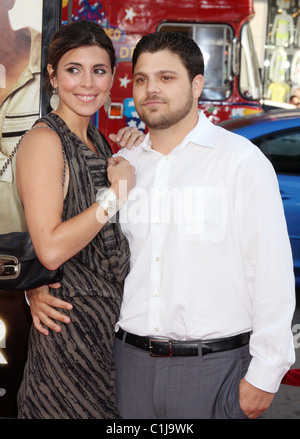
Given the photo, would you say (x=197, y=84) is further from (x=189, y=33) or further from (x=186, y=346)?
(x=189, y=33)

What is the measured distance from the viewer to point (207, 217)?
2119mm

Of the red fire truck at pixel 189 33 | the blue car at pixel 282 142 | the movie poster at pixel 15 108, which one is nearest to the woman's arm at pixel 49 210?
the movie poster at pixel 15 108

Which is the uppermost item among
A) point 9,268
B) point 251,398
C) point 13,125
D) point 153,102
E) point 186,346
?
point 153,102

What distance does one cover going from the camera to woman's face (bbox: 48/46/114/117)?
2354 mm

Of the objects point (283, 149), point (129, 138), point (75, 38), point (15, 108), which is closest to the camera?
point (75, 38)

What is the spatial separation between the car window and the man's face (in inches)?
140

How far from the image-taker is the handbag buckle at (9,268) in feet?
7.30

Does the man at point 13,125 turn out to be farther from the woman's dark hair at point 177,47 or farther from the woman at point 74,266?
the woman's dark hair at point 177,47

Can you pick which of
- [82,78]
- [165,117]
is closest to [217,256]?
[165,117]

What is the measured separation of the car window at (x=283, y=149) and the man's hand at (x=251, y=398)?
3.79m

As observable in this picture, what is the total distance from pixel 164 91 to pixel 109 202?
45 cm

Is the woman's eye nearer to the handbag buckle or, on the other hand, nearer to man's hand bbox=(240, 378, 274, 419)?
the handbag buckle

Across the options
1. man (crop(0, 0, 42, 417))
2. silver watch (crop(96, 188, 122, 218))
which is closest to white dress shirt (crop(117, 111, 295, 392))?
silver watch (crop(96, 188, 122, 218))

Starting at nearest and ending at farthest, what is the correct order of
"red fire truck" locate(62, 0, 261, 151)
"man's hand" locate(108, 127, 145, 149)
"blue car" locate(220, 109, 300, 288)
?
"man's hand" locate(108, 127, 145, 149) → "blue car" locate(220, 109, 300, 288) → "red fire truck" locate(62, 0, 261, 151)
